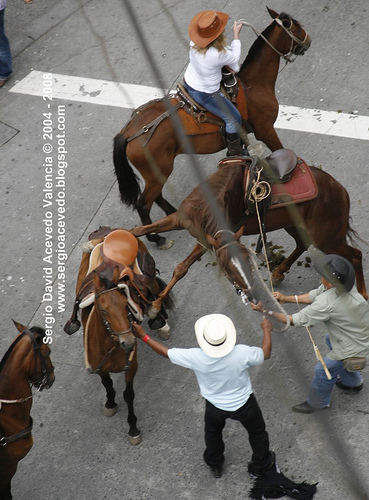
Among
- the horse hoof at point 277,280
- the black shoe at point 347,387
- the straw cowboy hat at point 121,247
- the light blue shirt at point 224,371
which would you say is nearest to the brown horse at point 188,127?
the horse hoof at point 277,280

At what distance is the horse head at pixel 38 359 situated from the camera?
15.9ft

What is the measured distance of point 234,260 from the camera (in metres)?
4.95

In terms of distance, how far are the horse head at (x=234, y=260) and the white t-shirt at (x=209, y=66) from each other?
218cm

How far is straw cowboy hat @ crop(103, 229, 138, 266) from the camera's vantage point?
5.42 m

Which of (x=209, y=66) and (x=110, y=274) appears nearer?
(x=110, y=274)

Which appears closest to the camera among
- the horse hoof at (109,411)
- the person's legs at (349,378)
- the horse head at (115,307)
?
the horse head at (115,307)

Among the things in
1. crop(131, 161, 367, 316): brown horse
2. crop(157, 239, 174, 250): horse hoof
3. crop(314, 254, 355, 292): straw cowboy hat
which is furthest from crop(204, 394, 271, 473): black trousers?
crop(157, 239, 174, 250): horse hoof

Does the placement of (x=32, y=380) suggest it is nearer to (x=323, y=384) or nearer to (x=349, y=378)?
(x=323, y=384)

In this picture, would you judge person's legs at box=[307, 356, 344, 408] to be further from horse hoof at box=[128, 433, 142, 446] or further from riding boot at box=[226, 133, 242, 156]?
riding boot at box=[226, 133, 242, 156]

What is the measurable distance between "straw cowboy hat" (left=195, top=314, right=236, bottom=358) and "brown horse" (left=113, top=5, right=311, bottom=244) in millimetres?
2712

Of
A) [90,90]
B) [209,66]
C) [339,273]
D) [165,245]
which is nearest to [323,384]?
[339,273]

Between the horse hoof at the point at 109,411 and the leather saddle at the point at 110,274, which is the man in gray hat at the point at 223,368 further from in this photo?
the horse hoof at the point at 109,411

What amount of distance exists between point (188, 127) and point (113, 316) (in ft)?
9.21

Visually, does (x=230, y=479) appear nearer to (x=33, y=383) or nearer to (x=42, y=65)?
(x=33, y=383)
